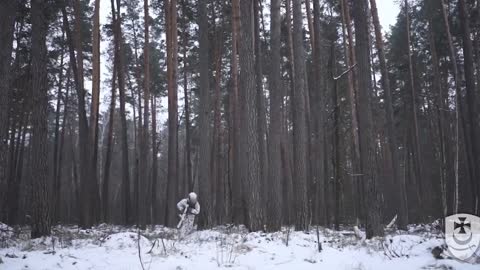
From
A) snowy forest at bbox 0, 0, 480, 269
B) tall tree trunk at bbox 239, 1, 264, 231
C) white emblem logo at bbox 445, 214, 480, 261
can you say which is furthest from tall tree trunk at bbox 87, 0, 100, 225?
white emblem logo at bbox 445, 214, 480, 261

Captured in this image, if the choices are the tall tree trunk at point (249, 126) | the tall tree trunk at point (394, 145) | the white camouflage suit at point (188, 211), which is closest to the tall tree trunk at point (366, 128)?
the tall tree trunk at point (249, 126)

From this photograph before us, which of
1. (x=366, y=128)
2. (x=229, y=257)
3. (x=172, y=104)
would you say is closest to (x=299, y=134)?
(x=366, y=128)

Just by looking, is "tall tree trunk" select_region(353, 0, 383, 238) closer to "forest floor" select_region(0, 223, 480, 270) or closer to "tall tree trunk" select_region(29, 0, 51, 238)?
"forest floor" select_region(0, 223, 480, 270)

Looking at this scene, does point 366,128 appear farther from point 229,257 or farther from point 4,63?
point 4,63

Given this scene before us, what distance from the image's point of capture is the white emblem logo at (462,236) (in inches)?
218

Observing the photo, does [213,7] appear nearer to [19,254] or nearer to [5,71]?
[5,71]

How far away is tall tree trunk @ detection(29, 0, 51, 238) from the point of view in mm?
8531

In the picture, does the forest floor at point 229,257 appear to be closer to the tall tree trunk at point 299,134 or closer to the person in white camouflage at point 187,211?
the tall tree trunk at point 299,134

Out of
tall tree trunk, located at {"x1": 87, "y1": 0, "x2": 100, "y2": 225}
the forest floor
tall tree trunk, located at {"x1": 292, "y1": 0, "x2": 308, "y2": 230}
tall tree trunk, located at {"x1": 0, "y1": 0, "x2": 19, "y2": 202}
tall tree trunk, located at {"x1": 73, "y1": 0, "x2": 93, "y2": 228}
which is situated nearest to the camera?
the forest floor

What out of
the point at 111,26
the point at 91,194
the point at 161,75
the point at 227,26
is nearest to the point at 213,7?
the point at 227,26

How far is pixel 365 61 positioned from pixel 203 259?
5.92 m

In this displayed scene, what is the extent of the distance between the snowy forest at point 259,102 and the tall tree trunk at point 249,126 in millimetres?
38

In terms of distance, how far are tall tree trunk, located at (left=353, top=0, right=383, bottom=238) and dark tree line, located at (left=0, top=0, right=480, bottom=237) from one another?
32 mm

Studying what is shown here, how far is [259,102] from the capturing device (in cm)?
1422
